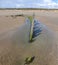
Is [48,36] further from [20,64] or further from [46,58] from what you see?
[20,64]

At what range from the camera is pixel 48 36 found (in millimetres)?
6496

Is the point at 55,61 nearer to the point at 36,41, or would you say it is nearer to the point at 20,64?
the point at 36,41

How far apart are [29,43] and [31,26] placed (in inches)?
16.6

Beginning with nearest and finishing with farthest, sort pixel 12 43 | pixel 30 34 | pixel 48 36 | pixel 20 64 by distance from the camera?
1. pixel 20 64
2. pixel 30 34
3. pixel 12 43
4. pixel 48 36

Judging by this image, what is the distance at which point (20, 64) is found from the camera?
521 cm

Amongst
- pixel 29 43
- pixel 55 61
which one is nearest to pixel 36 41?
pixel 29 43

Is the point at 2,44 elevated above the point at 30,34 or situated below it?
below

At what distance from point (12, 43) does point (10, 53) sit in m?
0.38

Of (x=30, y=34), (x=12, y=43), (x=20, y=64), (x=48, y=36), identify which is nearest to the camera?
(x=20, y=64)

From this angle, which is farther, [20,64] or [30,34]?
[30,34]

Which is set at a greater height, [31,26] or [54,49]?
[31,26]

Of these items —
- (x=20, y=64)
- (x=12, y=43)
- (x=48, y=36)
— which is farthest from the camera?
(x=48, y=36)

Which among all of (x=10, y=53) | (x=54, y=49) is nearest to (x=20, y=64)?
(x=10, y=53)

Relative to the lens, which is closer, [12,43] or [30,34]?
[30,34]
